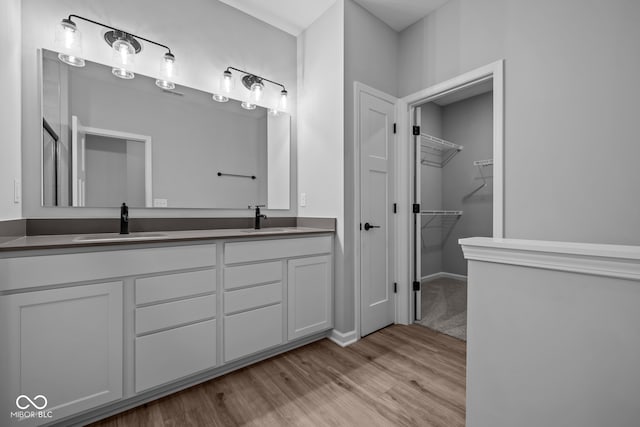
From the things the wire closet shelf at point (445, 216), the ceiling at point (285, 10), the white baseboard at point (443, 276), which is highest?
the ceiling at point (285, 10)

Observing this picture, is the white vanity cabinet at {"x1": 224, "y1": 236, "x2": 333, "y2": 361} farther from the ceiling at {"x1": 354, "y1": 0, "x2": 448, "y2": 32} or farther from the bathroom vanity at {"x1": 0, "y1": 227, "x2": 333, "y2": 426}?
the ceiling at {"x1": 354, "y1": 0, "x2": 448, "y2": 32}

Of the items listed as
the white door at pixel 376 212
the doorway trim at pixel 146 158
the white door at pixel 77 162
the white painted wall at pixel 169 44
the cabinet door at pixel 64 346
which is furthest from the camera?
the white door at pixel 376 212

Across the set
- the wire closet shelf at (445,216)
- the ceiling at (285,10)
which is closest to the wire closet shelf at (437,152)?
the wire closet shelf at (445,216)

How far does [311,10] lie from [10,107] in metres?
2.09

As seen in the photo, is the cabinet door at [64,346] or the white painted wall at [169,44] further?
the white painted wall at [169,44]

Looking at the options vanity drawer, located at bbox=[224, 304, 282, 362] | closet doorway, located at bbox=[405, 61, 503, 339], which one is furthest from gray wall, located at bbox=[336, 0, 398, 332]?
closet doorway, located at bbox=[405, 61, 503, 339]

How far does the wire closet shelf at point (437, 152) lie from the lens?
12.9 feet

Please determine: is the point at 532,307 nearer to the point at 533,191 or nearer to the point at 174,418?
the point at 533,191

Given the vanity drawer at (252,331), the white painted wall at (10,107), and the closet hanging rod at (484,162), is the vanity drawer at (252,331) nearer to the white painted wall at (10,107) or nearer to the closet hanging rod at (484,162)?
the white painted wall at (10,107)

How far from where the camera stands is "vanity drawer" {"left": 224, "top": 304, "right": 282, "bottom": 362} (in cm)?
173

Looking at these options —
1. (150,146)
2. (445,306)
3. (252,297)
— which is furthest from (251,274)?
(445,306)

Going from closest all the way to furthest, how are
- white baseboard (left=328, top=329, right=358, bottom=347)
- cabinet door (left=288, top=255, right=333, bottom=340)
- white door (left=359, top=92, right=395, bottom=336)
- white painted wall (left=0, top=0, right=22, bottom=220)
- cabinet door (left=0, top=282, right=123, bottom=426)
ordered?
cabinet door (left=0, top=282, right=123, bottom=426)
white painted wall (left=0, top=0, right=22, bottom=220)
cabinet door (left=288, top=255, right=333, bottom=340)
white baseboard (left=328, top=329, right=358, bottom=347)
white door (left=359, top=92, right=395, bottom=336)

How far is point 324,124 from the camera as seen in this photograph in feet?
7.80

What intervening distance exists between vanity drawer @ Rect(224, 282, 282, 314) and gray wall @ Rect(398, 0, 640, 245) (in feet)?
5.27
